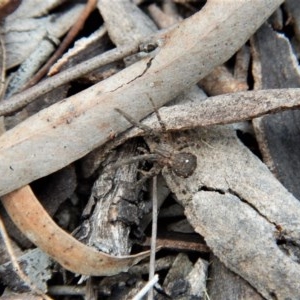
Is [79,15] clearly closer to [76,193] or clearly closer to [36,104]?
[36,104]

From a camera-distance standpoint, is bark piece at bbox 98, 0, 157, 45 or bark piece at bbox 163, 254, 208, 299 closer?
bark piece at bbox 163, 254, 208, 299

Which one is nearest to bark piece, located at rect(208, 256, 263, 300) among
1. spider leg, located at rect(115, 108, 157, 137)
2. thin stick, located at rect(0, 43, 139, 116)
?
spider leg, located at rect(115, 108, 157, 137)

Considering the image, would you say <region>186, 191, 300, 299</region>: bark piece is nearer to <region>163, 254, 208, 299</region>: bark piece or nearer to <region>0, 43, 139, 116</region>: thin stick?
<region>163, 254, 208, 299</region>: bark piece

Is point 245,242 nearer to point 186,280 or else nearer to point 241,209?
point 241,209

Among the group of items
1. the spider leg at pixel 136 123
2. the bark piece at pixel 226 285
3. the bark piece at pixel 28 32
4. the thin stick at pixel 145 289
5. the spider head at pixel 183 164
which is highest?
the bark piece at pixel 28 32

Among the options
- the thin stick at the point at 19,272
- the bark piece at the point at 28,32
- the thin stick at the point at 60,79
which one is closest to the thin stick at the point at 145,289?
the thin stick at the point at 19,272

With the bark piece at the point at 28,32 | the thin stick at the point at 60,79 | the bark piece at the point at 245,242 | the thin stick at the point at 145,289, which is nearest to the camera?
the bark piece at the point at 245,242

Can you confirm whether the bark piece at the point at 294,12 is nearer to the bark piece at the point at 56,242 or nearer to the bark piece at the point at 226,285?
the bark piece at the point at 226,285
